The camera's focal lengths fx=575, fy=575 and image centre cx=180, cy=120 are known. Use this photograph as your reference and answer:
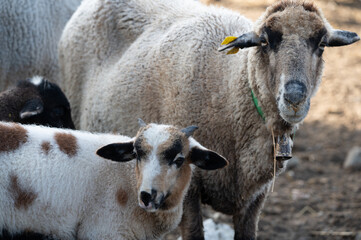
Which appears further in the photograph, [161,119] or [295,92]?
[161,119]

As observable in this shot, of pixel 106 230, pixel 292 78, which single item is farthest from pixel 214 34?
pixel 106 230

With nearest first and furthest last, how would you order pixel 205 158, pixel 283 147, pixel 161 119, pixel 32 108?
pixel 205 158, pixel 283 147, pixel 161 119, pixel 32 108

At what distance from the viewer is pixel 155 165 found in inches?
160

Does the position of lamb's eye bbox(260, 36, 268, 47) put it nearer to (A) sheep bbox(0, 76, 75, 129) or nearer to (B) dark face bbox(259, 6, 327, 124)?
(B) dark face bbox(259, 6, 327, 124)

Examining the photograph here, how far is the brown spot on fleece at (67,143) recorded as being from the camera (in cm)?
439

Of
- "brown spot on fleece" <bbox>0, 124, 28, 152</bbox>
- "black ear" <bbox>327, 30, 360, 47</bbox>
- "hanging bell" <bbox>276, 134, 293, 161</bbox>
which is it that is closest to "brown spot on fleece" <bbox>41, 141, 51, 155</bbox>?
"brown spot on fleece" <bbox>0, 124, 28, 152</bbox>

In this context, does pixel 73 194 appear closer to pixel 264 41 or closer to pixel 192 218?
pixel 192 218

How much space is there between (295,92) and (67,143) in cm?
177

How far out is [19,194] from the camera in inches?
163

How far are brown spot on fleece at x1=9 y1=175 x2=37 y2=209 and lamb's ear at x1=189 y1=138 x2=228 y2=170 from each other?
1.22 meters

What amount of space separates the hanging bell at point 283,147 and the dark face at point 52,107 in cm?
220

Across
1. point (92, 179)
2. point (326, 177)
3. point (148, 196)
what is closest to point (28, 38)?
point (92, 179)

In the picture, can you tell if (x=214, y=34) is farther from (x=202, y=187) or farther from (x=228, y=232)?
(x=228, y=232)

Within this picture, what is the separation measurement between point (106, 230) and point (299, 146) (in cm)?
522
